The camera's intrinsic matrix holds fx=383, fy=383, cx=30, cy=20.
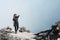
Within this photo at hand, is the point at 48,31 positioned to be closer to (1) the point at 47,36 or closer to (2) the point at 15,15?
(1) the point at 47,36

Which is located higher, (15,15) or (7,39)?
(15,15)

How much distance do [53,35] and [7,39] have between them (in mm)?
4047

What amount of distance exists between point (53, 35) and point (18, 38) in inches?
120

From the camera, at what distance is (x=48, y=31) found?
109 ft

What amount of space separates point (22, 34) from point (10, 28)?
224 cm

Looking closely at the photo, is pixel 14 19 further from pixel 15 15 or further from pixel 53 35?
pixel 53 35

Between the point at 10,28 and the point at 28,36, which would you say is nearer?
the point at 28,36

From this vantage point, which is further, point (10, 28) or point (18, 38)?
point (10, 28)

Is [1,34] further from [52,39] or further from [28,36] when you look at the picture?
[52,39]

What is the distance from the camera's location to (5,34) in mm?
33594

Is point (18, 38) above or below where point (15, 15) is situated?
below

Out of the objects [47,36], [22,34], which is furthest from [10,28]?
[47,36]

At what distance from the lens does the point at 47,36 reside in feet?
109

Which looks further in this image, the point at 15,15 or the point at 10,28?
the point at 10,28
